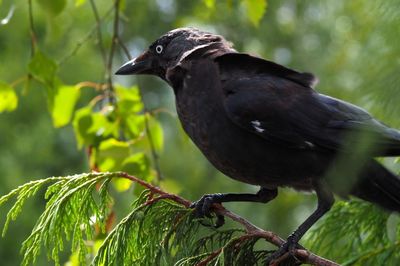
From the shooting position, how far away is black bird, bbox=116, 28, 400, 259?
280cm

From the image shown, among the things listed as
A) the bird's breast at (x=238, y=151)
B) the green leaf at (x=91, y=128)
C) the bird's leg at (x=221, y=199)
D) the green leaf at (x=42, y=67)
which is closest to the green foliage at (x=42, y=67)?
the green leaf at (x=42, y=67)

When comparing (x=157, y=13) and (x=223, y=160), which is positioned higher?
(x=223, y=160)

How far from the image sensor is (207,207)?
253cm

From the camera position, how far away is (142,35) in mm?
8469

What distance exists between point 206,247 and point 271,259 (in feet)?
0.59

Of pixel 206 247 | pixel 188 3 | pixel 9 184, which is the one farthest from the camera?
pixel 9 184

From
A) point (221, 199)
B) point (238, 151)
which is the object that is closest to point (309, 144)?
point (238, 151)

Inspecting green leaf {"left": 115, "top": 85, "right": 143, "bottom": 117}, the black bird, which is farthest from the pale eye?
green leaf {"left": 115, "top": 85, "right": 143, "bottom": 117}

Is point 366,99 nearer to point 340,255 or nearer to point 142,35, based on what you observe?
point 340,255

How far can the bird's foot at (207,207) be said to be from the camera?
242cm

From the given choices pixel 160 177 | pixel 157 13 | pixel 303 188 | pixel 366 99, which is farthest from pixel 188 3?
pixel 366 99

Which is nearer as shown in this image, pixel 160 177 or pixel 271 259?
pixel 271 259

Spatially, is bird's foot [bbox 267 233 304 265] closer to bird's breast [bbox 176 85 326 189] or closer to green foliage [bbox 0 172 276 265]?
green foliage [bbox 0 172 276 265]

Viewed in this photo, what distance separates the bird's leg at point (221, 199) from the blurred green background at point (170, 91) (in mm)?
181
